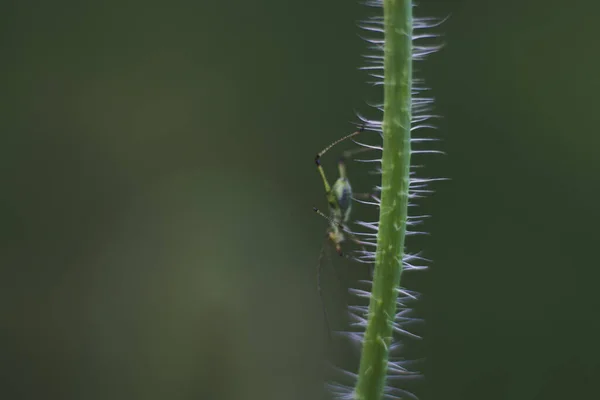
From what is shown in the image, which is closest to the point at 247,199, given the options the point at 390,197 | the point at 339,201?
the point at 339,201

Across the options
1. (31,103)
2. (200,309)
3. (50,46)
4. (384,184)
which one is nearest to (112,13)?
(50,46)

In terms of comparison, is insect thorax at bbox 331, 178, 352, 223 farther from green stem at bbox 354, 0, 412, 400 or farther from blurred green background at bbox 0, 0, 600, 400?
blurred green background at bbox 0, 0, 600, 400

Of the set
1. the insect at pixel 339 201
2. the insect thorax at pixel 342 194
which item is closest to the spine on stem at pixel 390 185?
the insect at pixel 339 201

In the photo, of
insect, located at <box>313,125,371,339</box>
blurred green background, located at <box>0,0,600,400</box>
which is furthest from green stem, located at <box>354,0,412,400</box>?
blurred green background, located at <box>0,0,600,400</box>

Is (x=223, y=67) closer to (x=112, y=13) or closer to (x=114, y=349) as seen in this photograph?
(x=112, y=13)

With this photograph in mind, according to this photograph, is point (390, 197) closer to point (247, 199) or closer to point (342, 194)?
point (342, 194)

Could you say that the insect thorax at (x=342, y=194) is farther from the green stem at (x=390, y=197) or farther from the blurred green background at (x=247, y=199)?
the blurred green background at (x=247, y=199)
